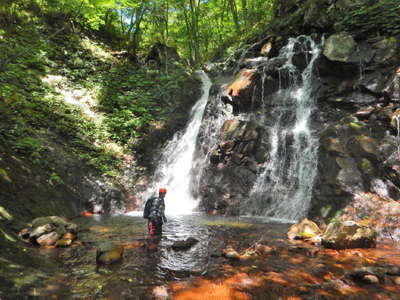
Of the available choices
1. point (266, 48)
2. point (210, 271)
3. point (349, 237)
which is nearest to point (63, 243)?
point (210, 271)

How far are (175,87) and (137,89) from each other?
8.99 ft

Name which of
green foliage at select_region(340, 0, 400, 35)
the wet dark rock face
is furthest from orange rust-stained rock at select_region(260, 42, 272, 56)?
green foliage at select_region(340, 0, 400, 35)

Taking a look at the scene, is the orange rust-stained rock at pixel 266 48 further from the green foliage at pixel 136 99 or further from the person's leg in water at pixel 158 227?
the person's leg in water at pixel 158 227

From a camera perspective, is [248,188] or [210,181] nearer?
[248,188]

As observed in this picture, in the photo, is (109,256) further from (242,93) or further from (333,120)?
(242,93)

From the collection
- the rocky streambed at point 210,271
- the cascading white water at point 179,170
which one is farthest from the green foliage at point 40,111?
the rocky streambed at point 210,271

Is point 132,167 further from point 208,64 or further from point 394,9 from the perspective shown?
point 394,9

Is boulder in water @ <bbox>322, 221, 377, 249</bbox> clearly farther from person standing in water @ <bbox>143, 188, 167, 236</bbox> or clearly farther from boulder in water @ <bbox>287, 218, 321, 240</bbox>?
person standing in water @ <bbox>143, 188, 167, 236</bbox>

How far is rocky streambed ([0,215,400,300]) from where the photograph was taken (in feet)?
13.5

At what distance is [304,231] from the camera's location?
749 centimetres

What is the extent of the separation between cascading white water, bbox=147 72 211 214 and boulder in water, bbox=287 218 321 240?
5735mm

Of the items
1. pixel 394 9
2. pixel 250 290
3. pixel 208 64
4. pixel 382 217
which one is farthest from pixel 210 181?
pixel 208 64

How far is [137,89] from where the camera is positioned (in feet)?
65.8

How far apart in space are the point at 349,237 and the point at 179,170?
10.2m
